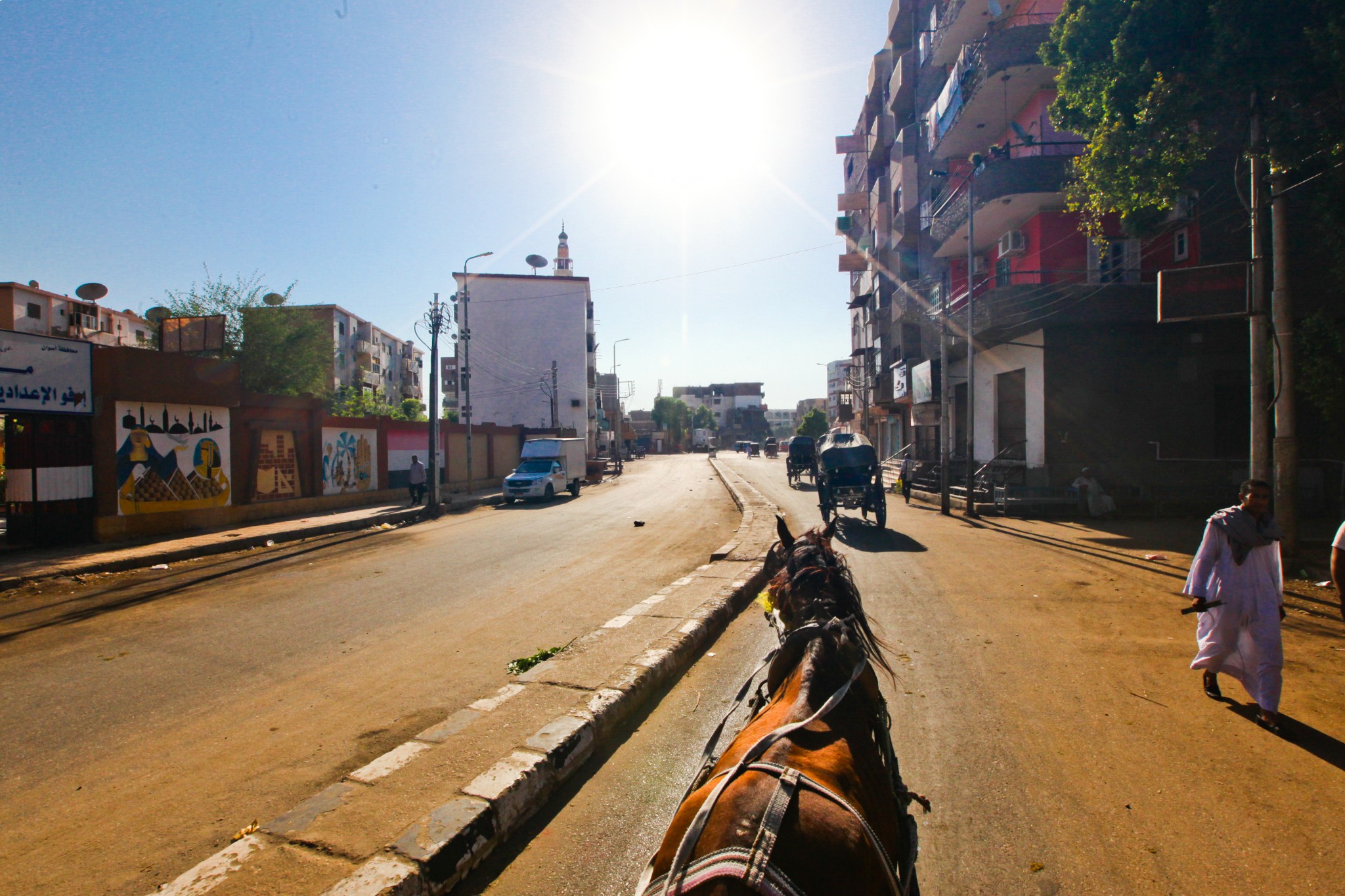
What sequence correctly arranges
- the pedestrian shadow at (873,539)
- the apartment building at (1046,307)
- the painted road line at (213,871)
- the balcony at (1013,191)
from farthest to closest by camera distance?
the balcony at (1013,191) → the apartment building at (1046,307) → the pedestrian shadow at (873,539) → the painted road line at (213,871)

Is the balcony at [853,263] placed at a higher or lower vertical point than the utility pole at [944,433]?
higher

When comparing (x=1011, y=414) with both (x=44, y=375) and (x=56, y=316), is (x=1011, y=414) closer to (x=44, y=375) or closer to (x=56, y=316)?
(x=44, y=375)

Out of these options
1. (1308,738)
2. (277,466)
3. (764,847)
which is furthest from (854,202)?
(764,847)

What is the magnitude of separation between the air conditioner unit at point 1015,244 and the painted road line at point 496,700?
21.0 metres

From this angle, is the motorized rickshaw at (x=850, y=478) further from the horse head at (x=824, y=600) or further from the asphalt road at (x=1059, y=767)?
the horse head at (x=824, y=600)

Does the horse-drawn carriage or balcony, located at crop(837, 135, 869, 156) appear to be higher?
balcony, located at crop(837, 135, 869, 156)

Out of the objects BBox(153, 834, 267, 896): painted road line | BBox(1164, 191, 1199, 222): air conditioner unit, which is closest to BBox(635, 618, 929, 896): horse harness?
BBox(153, 834, 267, 896): painted road line

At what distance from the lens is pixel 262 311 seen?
31062 mm

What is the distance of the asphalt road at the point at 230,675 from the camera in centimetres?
319

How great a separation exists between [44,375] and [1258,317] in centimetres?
1990

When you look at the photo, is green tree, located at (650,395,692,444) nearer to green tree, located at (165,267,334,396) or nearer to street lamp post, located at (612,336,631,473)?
street lamp post, located at (612,336,631,473)

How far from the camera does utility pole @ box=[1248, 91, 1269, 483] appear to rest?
9.19 meters

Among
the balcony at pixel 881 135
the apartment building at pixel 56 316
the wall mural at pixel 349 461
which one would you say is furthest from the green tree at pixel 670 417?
the wall mural at pixel 349 461

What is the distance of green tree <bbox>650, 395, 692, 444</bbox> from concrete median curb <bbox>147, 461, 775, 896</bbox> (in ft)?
345
